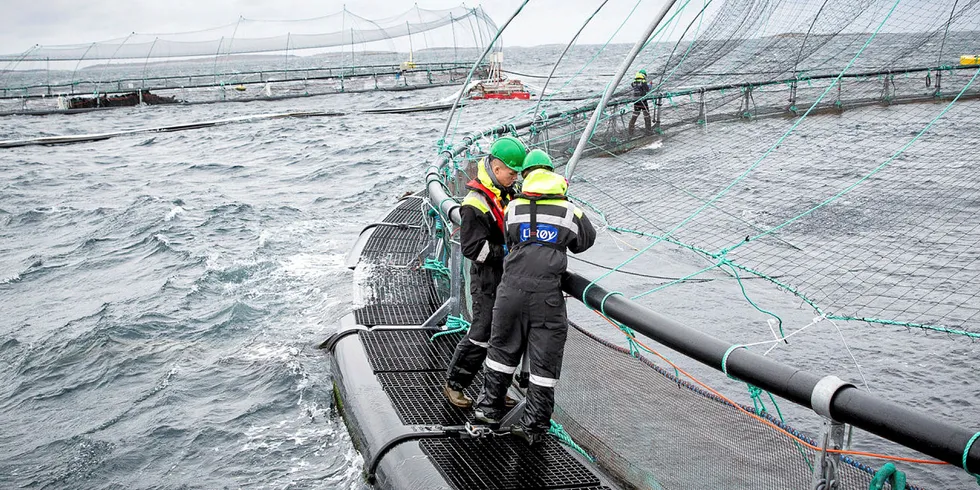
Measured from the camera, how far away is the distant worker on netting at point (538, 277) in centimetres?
404

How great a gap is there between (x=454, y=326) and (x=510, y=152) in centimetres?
229

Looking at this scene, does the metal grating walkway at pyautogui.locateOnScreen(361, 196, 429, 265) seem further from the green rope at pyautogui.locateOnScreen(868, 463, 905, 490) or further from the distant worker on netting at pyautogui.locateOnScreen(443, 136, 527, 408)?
the green rope at pyautogui.locateOnScreen(868, 463, 905, 490)

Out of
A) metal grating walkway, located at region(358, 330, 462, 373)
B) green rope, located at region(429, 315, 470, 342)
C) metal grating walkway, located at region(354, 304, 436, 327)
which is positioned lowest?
metal grating walkway, located at region(358, 330, 462, 373)

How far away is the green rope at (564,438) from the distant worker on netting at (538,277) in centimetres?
35

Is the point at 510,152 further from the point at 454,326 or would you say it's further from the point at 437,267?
the point at 437,267

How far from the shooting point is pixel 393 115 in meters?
33.3

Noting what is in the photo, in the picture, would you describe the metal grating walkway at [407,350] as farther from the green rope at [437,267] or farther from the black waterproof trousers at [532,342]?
the black waterproof trousers at [532,342]

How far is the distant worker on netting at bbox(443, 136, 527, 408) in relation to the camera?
4.45 metres

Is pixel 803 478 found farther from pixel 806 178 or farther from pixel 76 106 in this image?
pixel 76 106

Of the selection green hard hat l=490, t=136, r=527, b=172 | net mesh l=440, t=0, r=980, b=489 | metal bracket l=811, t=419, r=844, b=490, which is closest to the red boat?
net mesh l=440, t=0, r=980, b=489

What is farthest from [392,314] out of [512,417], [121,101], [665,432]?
[121,101]

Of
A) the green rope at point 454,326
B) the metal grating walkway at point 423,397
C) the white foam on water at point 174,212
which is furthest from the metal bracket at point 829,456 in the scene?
the white foam on water at point 174,212

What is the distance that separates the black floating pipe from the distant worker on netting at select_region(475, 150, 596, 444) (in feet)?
1.42

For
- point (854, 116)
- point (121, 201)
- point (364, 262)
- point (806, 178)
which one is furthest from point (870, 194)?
point (121, 201)
